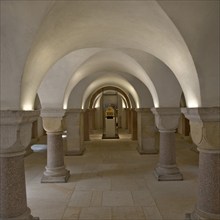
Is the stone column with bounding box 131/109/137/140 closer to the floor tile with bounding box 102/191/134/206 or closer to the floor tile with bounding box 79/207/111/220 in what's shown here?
the floor tile with bounding box 102/191/134/206

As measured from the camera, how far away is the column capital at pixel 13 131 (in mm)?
3559

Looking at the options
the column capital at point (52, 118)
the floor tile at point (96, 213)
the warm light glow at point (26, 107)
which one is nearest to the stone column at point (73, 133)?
the column capital at point (52, 118)

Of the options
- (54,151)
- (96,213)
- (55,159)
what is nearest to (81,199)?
(96,213)

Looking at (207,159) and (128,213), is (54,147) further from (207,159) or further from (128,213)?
(207,159)

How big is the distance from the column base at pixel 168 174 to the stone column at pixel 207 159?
146 inches

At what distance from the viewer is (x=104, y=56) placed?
346 inches

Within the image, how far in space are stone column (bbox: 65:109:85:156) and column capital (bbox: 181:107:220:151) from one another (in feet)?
30.6

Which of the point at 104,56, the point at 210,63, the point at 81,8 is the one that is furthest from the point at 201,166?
the point at 104,56

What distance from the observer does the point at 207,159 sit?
441 cm

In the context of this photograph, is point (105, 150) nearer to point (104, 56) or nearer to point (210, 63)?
point (104, 56)

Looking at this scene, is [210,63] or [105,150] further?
[105,150]

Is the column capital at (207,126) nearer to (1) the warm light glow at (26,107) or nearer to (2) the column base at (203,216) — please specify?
(2) the column base at (203,216)

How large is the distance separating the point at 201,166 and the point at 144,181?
13.1ft

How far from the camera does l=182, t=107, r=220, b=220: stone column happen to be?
4109 millimetres
